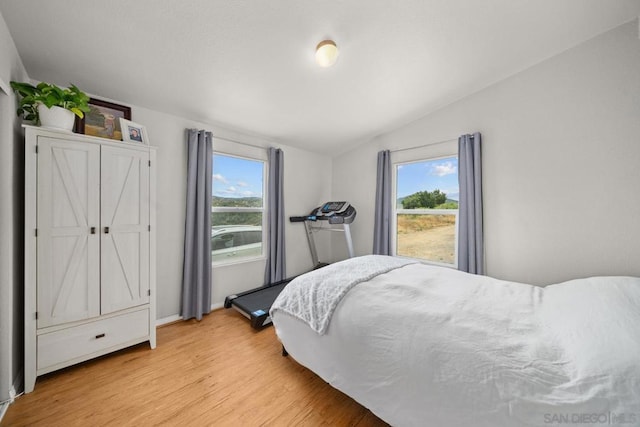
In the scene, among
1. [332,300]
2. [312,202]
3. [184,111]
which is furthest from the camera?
[312,202]

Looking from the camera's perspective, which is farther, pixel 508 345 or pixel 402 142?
pixel 402 142

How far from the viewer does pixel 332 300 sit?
4.99ft

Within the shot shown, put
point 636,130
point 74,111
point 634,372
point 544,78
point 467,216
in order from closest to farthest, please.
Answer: point 634,372, point 74,111, point 636,130, point 544,78, point 467,216

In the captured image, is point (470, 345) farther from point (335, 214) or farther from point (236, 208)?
point (236, 208)

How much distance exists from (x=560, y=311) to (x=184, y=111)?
3436 mm

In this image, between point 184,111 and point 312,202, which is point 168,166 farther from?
point 312,202

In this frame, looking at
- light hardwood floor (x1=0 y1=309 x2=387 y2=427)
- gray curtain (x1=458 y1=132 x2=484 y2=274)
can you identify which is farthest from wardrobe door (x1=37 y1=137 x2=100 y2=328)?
gray curtain (x1=458 y1=132 x2=484 y2=274)

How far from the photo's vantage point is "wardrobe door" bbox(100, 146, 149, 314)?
181cm

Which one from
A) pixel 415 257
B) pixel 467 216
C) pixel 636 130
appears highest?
pixel 636 130

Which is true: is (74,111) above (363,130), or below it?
below

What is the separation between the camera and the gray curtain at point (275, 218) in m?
3.34

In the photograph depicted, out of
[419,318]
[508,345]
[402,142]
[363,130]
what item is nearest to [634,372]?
[508,345]

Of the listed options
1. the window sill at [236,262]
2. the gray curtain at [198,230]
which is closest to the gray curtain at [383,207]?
the window sill at [236,262]

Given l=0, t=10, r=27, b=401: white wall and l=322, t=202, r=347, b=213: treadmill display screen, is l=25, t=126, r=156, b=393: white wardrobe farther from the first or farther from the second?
l=322, t=202, r=347, b=213: treadmill display screen
